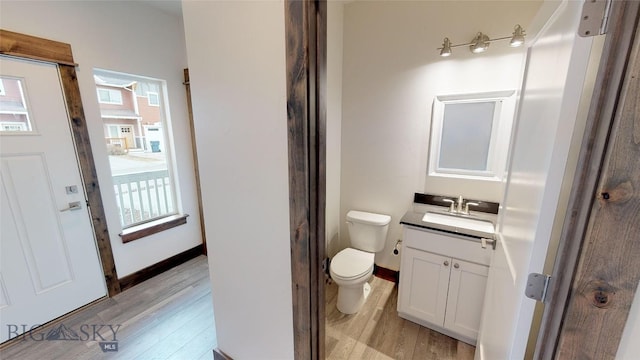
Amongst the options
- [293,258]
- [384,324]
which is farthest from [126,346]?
[384,324]

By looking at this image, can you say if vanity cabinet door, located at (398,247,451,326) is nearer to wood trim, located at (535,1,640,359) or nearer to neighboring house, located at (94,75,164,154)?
wood trim, located at (535,1,640,359)

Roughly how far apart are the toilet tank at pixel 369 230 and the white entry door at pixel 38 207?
7.31ft

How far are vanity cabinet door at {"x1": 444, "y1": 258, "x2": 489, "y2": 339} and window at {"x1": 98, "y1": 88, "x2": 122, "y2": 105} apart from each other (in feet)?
10.1

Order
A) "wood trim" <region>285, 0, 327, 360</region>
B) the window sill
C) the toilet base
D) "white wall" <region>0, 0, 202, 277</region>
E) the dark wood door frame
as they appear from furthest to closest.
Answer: the window sill → the toilet base → "white wall" <region>0, 0, 202, 277</region> → the dark wood door frame → "wood trim" <region>285, 0, 327, 360</region>

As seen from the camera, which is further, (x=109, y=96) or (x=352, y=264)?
(x=109, y=96)

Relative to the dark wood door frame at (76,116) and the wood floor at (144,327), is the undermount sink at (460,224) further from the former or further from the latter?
the dark wood door frame at (76,116)

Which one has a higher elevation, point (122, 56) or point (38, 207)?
point (122, 56)

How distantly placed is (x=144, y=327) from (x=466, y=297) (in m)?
2.36

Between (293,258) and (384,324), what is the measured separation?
4.43 ft

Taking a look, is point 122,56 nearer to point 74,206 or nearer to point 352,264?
point 74,206

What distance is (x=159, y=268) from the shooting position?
8.17 ft

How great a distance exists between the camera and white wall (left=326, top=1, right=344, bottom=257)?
6.92ft

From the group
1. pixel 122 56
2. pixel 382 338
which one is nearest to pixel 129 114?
pixel 122 56

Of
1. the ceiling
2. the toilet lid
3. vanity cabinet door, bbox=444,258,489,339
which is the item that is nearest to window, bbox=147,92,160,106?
the ceiling
